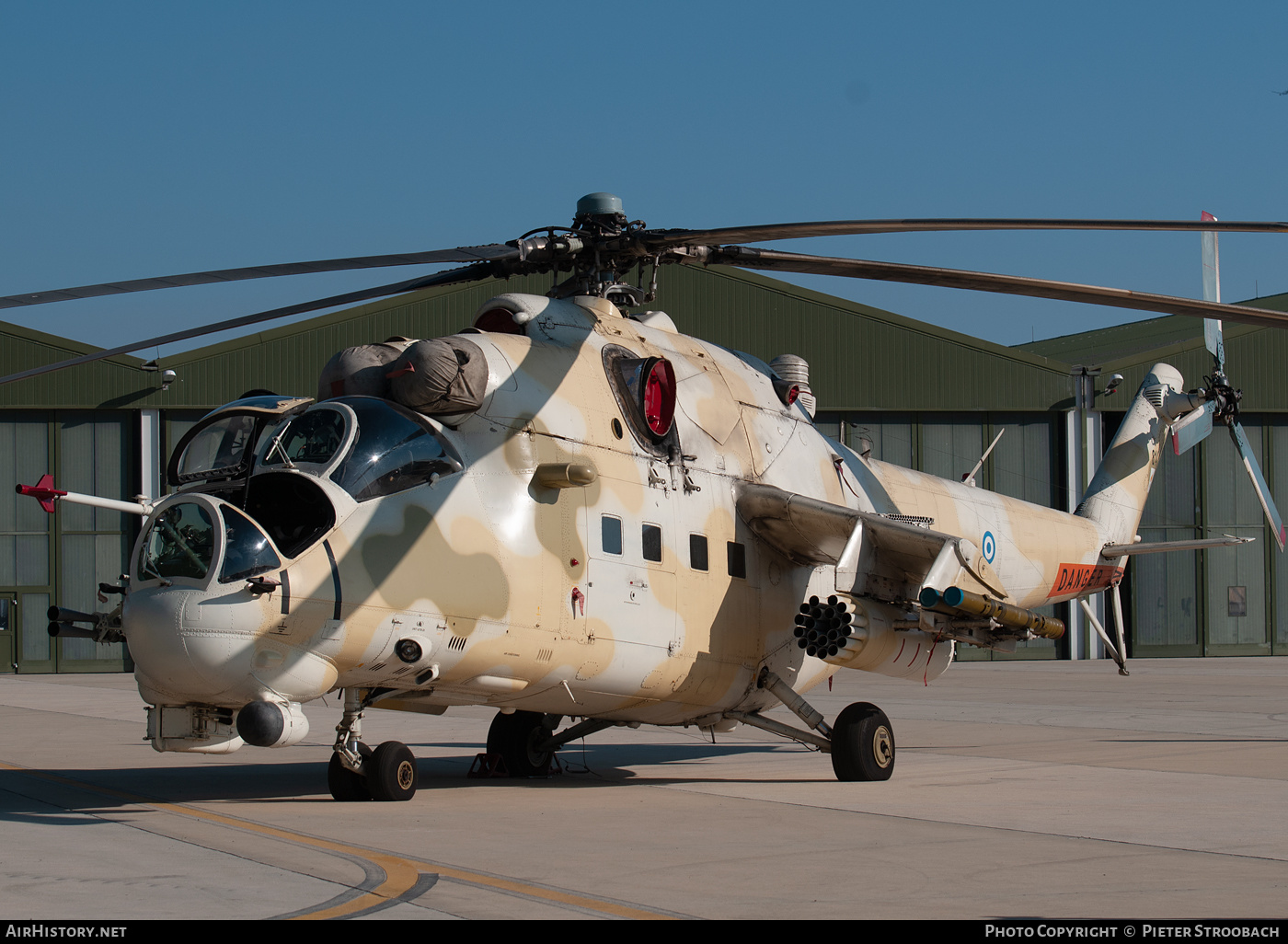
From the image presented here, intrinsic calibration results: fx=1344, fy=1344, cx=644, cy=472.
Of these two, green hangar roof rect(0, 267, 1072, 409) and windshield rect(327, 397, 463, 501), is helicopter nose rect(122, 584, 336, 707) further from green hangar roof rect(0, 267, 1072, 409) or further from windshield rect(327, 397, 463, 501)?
green hangar roof rect(0, 267, 1072, 409)

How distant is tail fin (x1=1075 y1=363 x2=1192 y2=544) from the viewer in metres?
18.1

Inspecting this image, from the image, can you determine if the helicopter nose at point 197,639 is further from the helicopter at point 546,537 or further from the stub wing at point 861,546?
the stub wing at point 861,546

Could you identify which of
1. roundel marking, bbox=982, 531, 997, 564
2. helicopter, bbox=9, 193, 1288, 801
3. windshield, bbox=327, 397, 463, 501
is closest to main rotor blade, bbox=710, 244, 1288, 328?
helicopter, bbox=9, 193, 1288, 801

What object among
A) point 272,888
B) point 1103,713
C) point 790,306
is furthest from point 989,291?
point 790,306

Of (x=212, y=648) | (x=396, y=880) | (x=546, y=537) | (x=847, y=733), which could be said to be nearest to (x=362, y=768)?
(x=212, y=648)

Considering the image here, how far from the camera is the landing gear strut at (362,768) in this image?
415 inches

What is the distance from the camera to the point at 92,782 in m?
12.6

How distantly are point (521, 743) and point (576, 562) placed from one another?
10.6ft

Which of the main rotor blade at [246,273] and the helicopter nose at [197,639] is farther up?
the main rotor blade at [246,273]

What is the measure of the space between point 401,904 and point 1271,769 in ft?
33.7

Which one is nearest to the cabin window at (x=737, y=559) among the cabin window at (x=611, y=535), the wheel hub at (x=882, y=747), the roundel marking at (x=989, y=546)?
the cabin window at (x=611, y=535)

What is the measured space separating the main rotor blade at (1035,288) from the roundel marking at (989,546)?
5083mm

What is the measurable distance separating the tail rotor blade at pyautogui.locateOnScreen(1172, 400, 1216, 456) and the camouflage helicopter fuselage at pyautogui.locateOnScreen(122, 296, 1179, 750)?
4727mm

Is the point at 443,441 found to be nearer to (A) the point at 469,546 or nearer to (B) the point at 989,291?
(A) the point at 469,546
